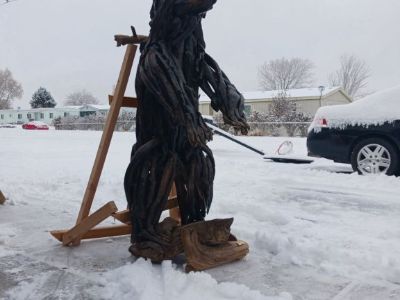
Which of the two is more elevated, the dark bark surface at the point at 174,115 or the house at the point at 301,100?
the house at the point at 301,100

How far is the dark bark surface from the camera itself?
2.81 meters

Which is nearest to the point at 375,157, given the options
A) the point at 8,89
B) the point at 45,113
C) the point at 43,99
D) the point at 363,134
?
the point at 363,134

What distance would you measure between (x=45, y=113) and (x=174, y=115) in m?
66.7

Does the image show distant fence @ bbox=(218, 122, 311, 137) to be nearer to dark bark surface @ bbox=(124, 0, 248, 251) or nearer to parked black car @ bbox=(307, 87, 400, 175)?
parked black car @ bbox=(307, 87, 400, 175)

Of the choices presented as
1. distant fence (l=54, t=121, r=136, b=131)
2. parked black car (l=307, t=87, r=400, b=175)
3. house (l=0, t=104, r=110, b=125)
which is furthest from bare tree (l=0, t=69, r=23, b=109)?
parked black car (l=307, t=87, r=400, b=175)

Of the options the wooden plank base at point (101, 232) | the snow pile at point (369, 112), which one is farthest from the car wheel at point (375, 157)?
the wooden plank base at point (101, 232)

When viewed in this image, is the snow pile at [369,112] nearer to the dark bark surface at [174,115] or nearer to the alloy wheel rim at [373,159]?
the alloy wheel rim at [373,159]

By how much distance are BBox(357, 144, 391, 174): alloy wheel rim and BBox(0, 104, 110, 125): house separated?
50350mm

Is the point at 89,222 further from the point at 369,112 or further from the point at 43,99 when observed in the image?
the point at 43,99

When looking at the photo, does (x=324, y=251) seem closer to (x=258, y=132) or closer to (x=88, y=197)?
(x=88, y=197)

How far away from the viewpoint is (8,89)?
75.9 metres

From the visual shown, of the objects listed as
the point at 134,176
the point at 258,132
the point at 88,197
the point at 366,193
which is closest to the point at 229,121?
the point at 134,176

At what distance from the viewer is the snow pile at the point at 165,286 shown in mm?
2582

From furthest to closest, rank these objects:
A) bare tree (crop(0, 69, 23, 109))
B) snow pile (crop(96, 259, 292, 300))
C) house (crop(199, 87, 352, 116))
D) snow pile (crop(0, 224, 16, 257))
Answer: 1. bare tree (crop(0, 69, 23, 109))
2. house (crop(199, 87, 352, 116))
3. snow pile (crop(0, 224, 16, 257))
4. snow pile (crop(96, 259, 292, 300))
